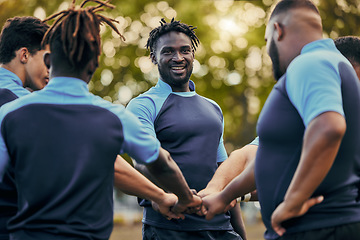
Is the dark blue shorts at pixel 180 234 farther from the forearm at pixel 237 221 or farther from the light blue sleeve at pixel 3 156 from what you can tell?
the light blue sleeve at pixel 3 156

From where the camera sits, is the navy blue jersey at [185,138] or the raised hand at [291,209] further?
the navy blue jersey at [185,138]

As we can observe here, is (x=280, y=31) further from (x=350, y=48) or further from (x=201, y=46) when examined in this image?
(x=201, y=46)

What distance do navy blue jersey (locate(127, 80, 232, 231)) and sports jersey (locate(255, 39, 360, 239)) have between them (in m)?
1.65

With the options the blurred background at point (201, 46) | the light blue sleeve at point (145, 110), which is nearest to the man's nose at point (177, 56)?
the light blue sleeve at point (145, 110)

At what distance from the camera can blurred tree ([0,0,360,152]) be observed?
15109mm

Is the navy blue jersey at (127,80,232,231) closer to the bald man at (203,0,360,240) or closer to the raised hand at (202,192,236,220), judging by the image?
the raised hand at (202,192,236,220)

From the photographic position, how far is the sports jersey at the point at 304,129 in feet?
9.89

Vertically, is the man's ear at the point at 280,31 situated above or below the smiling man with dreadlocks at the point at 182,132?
above

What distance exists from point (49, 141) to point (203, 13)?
1263cm

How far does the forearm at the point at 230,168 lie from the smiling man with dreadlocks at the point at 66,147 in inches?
68.4

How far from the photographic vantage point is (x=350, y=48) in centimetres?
455

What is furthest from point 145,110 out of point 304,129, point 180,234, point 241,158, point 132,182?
point 304,129

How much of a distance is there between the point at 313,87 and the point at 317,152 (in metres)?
0.36

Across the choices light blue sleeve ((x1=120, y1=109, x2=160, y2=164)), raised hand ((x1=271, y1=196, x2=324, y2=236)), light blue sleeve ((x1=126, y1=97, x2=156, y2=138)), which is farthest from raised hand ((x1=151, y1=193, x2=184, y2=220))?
raised hand ((x1=271, y1=196, x2=324, y2=236))
